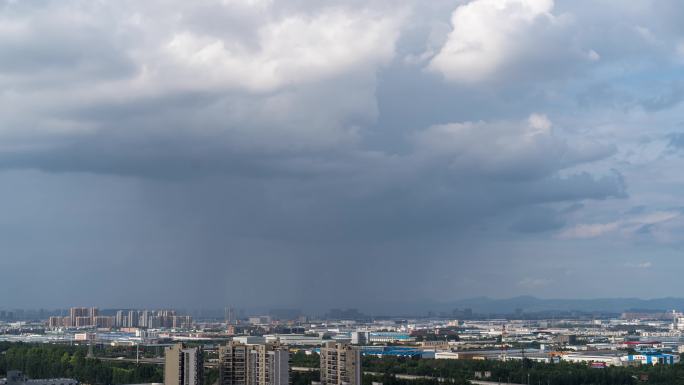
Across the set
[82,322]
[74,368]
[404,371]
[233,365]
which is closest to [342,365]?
[233,365]

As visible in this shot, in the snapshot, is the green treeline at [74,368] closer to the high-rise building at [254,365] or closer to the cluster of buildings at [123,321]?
the high-rise building at [254,365]

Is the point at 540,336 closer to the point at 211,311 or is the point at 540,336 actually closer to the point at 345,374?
the point at 345,374

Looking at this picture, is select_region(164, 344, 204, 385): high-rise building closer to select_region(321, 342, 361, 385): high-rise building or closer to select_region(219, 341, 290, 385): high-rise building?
select_region(219, 341, 290, 385): high-rise building

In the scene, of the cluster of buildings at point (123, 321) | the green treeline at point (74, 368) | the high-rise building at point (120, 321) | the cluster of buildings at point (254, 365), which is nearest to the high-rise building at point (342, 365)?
the cluster of buildings at point (254, 365)

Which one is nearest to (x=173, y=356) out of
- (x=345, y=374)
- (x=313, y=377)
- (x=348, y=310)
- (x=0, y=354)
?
(x=345, y=374)

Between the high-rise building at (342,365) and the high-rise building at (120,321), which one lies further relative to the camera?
the high-rise building at (120,321)

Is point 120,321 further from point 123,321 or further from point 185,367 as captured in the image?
point 185,367
